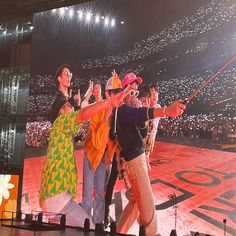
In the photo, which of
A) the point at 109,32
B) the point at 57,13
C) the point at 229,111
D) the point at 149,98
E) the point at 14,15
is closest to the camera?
the point at 229,111

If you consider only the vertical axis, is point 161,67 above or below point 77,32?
below

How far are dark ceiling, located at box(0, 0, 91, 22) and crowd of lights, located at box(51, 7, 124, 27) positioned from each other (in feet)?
0.35

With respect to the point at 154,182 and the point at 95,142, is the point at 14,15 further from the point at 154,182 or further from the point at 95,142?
the point at 154,182

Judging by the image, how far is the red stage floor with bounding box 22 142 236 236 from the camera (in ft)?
20.1

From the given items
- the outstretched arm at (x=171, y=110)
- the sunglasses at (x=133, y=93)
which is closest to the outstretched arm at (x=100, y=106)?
the sunglasses at (x=133, y=93)

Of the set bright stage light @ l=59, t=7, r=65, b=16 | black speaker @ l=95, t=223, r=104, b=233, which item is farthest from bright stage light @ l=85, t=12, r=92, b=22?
black speaker @ l=95, t=223, r=104, b=233

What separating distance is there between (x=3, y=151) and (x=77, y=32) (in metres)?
3.13

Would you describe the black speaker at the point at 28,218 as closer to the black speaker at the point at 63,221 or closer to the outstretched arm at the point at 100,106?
the black speaker at the point at 63,221

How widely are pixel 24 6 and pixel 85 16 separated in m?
1.62

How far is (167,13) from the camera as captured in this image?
6.96 metres

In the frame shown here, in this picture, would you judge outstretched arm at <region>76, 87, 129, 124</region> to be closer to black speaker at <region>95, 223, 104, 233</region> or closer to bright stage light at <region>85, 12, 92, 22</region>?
black speaker at <region>95, 223, 104, 233</region>

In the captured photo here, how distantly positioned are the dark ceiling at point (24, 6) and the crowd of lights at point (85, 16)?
0.11 meters

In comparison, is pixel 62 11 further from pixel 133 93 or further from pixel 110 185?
pixel 110 185

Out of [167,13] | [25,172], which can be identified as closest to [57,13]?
[167,13]
